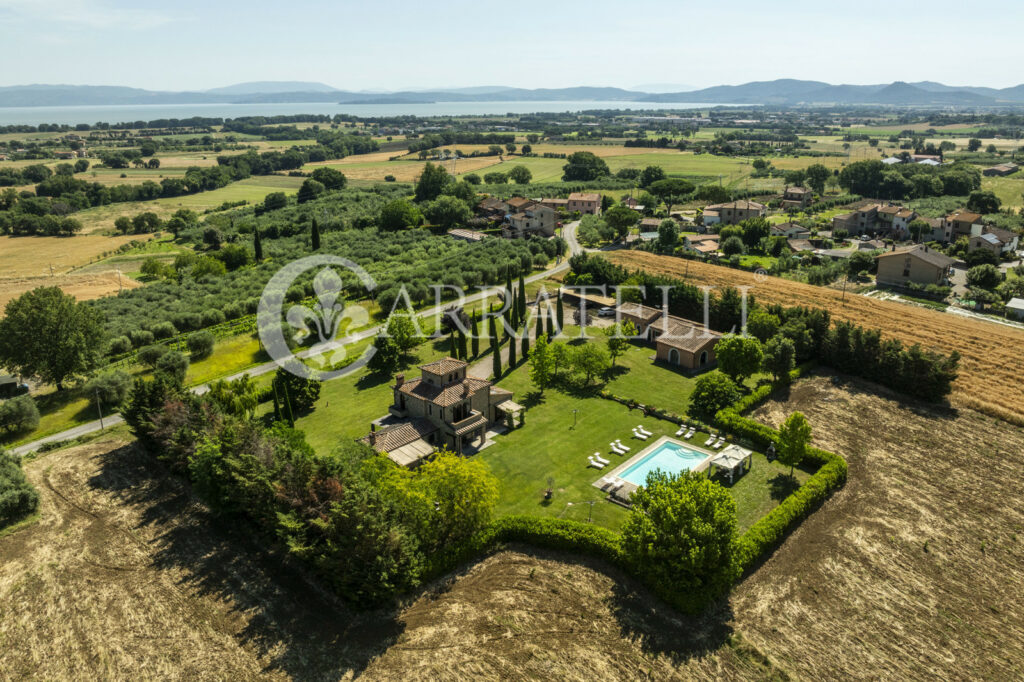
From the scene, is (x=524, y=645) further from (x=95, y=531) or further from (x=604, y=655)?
(x=95, y=531)

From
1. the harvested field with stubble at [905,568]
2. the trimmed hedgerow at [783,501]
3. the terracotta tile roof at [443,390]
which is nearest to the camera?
the harvested field with stubble at [905,568]

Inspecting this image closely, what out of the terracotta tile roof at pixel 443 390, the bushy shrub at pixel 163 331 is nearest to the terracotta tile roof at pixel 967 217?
the terracotta tile roof at pixel 443 390

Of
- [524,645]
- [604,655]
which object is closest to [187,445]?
[524,645]

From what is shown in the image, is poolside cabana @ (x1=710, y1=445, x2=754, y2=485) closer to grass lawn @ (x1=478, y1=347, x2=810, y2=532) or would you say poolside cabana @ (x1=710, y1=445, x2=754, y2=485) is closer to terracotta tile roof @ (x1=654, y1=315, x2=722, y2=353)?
grass lawn @ (x1=478, y1=347, x2=810, y2=532)

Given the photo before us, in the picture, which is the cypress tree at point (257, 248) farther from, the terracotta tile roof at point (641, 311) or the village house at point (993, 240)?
the village house at point (993, 240)

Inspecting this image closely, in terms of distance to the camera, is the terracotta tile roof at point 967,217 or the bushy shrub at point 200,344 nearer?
the bushy shrub at point 200,344

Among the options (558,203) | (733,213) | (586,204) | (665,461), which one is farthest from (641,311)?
(558,203)
